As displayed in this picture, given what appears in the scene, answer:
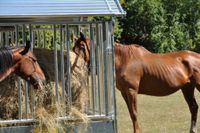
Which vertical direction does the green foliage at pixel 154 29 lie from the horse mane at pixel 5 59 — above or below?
above

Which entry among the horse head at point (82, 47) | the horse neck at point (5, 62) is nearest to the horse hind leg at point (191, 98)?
the horse head at point (82, 47)

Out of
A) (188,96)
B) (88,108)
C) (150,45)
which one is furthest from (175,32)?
(88,108)

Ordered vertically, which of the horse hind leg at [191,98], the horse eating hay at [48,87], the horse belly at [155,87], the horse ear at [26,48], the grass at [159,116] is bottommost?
the grass at [159,116]

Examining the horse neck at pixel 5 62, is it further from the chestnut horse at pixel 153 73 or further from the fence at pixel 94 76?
the chestnut horse at pixel 153 73

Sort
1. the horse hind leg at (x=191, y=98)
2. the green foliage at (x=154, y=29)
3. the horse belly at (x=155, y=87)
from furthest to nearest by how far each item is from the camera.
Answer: the green foliage at (x=154, y=29) < the horse hind leg at (x=191, y=98) < the horse belly at (x=155, y=87)

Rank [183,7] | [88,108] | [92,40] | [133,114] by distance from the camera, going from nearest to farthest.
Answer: [92,40]
[88,108]
[133,114]
[183,7]

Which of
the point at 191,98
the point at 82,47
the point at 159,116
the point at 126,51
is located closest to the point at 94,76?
the point at 82,47

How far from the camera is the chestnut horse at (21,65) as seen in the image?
572 centimetres

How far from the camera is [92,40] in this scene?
6223mm

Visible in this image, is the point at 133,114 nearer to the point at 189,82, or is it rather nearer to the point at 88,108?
the point at 189,82

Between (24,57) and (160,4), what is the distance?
3528cm

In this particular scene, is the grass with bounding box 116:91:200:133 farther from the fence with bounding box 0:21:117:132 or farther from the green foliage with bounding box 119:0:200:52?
the green foliage with bounding box 119:0:200:52

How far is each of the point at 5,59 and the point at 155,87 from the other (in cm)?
439

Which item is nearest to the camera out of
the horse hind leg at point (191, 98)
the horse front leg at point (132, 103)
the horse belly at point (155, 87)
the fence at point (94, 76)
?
the fence at point (94, 76)
